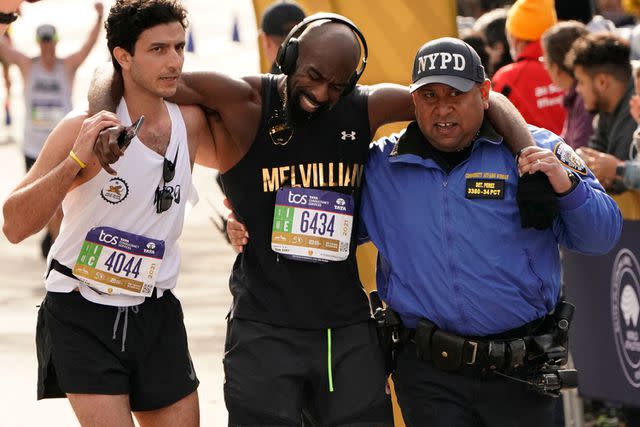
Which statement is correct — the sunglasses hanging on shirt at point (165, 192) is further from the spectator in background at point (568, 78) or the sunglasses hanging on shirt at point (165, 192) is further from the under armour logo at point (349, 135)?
the spectator in background at point (568, 78)

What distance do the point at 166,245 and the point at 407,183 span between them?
910 mm

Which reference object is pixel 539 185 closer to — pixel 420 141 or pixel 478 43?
pixel 420 141

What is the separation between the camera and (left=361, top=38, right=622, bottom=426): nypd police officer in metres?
4.80

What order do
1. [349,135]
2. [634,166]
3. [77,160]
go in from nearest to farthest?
[77,160]
[349,135]
[634,166]

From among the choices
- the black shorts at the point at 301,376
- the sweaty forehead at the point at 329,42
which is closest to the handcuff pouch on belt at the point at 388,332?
the black shorts at the point at 301,376

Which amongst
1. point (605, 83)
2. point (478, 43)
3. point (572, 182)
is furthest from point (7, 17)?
point (478, 43)

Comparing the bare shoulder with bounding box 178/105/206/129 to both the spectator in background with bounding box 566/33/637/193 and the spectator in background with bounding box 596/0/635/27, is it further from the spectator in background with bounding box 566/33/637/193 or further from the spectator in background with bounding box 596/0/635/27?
the spectator in background with bounding box 596/0/635/27

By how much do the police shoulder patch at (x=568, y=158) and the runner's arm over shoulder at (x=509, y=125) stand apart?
0.45 ft

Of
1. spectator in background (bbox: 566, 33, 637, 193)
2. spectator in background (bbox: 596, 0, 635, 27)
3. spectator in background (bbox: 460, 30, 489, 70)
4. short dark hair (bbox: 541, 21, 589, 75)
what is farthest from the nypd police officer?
spectator in background (bbox: 596, 0, 635, 27)

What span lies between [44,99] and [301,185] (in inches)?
303

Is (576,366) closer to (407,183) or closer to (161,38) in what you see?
(407,183)

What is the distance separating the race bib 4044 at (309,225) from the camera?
4.92 m

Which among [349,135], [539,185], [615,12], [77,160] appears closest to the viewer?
[77,160]

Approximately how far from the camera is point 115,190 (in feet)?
15.7
